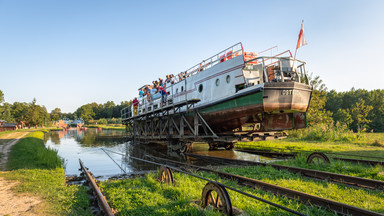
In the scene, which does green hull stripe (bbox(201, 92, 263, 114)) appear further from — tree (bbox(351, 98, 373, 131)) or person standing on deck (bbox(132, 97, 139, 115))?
tree (bbox(351, 98, 373, 131))

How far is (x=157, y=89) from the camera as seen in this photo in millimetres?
18922

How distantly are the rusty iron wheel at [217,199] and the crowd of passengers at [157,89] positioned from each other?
38.9ft

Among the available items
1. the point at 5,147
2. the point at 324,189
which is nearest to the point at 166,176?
the point at 324,189

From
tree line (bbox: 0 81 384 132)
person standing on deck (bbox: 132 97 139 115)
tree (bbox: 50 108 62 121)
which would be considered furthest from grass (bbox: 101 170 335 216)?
tree (bbox: 50 108 62 121)

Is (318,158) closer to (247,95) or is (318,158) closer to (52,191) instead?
(247,95)

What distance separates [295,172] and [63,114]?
718 feet

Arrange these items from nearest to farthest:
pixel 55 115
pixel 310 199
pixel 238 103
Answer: pixel 310 199
pixel 238 103
pixel 55 115

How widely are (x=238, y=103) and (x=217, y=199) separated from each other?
742cm

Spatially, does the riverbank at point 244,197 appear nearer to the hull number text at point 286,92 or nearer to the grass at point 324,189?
the grass at point 324,189

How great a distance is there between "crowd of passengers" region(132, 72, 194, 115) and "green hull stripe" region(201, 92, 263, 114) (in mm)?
4034

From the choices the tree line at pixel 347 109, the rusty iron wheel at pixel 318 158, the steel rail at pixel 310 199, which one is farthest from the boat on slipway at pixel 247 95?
the tree line at pixel 347 109

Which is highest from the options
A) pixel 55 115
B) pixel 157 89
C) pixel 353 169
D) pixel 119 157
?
pixel 55 115

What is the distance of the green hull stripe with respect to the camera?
10039mm

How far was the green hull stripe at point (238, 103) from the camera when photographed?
10039 millimetres
